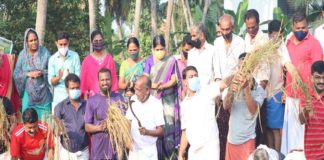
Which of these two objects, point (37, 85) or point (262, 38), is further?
point (37, 85)

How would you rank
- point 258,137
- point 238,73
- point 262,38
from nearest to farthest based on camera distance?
point 238,73
point 262,38
point 258,137

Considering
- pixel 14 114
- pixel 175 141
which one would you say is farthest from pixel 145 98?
pixel 14 114

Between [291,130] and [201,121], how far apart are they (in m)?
1.36

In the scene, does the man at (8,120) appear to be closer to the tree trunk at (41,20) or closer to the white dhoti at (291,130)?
the white dhoti at (291,130)

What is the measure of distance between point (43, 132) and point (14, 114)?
0.79 meters

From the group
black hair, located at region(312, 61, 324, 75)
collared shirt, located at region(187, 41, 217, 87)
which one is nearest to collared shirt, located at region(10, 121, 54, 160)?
collared shirt, located at region(187, 41, 217, 87)

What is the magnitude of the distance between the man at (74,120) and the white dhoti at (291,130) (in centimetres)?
254

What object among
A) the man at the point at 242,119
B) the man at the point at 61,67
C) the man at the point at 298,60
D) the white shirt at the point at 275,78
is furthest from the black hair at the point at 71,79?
the man at the point at 298,60

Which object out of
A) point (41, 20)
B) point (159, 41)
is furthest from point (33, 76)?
point (41, 20)

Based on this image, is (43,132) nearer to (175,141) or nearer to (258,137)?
(175,141)

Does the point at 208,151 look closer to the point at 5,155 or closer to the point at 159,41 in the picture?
the point at 159,41

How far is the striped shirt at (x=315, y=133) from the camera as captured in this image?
8.28m

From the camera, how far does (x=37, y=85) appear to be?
1112cm

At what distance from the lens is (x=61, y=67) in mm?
11008
